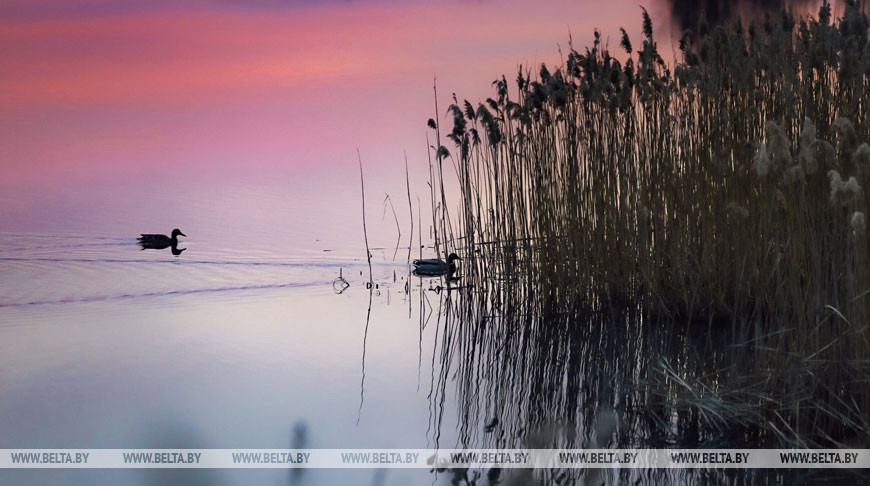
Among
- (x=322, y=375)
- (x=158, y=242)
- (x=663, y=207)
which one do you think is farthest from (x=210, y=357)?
A: (x=158, y=242)

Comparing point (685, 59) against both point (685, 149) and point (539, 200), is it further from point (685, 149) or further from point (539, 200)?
point (539, 200)

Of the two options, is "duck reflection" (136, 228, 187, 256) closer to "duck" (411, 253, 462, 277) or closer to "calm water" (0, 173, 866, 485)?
"calm water" (0, 173, 866, 485)

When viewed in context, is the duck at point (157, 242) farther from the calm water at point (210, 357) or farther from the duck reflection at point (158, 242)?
the calm water at point (210, 357)

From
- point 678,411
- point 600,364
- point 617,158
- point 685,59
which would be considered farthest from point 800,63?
point 678,411

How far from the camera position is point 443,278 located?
6977 millimetres

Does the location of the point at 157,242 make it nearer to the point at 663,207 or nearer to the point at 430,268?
the point at 430,268

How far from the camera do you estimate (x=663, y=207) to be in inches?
182

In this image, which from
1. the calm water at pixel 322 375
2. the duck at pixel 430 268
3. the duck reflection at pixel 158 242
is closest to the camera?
the calm water at pixel 322 375

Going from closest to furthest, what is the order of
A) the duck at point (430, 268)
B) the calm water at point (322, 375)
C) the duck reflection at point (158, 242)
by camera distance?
1. the calm water at point (322, 375)
2. the duck at point (430, 268)
3. the duck reflection at point (158, 242)

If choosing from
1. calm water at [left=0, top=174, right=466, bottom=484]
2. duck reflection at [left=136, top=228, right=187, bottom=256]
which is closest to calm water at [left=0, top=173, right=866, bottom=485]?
calm water at [left=0, top=174, right=466, bottom=484]

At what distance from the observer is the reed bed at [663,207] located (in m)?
3.56

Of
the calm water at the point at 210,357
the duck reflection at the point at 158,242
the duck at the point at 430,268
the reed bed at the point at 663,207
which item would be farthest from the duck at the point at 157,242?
the reed bed at the point at 663,207

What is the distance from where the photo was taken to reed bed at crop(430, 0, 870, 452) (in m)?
3.56

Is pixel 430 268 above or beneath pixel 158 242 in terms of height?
beneath
